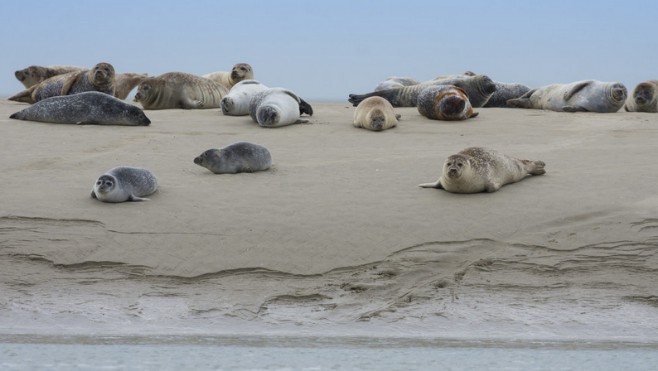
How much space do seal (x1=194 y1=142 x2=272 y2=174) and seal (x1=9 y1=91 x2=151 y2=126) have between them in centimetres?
305

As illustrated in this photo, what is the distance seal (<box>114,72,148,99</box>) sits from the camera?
50.4 ft

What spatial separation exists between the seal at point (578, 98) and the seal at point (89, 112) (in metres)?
5.62

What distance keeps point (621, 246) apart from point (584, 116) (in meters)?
5.96

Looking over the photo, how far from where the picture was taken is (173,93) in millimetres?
13453

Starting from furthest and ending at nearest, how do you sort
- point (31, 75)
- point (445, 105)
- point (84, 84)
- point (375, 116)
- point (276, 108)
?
point (31, 75), point (84, 84), point (445, 105), point (276, 108), point (375, 116)

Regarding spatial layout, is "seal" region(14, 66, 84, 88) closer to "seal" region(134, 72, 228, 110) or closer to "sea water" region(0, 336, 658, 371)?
"seal" region(134, 72, 228, 110)

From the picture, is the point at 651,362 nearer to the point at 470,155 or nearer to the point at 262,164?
the point at 470,155

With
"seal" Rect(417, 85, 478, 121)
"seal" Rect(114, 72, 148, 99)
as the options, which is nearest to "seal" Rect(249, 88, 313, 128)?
"seal" Rect(417, 85, 478, 121)

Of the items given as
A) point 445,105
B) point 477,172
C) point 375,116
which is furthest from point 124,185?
point 445,105

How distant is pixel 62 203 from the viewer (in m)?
6.77

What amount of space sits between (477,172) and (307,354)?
350 centimetres

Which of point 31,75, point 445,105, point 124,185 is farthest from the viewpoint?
point 31,75

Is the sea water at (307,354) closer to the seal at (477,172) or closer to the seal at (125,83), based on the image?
the seal at (477,172)

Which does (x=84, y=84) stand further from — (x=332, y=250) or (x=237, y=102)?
(x=332, y=250)
